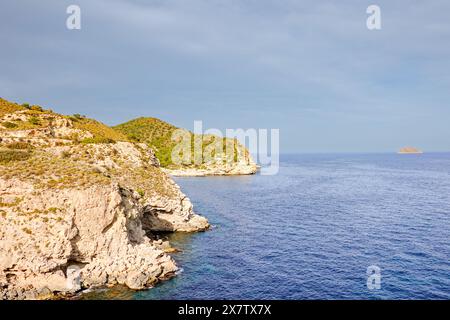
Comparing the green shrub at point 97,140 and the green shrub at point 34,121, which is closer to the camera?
the green shrub at point 97,140

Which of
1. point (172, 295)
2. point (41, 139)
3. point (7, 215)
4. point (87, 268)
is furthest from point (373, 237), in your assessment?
point (41, 139)

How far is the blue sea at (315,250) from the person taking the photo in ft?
132

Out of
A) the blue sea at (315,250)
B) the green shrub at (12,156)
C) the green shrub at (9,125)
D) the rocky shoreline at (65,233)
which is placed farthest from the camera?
the green shrub at (9,125)

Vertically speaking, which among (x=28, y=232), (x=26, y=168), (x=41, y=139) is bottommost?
(x=28, y=232)

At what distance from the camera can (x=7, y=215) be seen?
40.0 meters

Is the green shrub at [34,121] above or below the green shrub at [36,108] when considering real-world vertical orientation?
below

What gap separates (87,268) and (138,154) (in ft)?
118

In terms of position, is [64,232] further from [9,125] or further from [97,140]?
[9,125]

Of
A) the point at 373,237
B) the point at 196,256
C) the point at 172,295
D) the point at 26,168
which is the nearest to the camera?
the point at 172,295

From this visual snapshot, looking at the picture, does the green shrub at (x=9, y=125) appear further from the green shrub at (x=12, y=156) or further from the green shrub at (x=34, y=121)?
the green shrub at (x=12, y=156)

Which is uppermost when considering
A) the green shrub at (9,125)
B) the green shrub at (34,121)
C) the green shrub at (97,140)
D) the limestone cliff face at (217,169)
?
the green shrub at (34,121)

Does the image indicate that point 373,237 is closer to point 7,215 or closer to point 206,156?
point 7,215

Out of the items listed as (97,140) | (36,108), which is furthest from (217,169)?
(97,140)

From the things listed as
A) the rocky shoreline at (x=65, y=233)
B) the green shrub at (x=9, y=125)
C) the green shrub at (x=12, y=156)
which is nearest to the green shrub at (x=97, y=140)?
the green shrub at (x=9, y=125)
